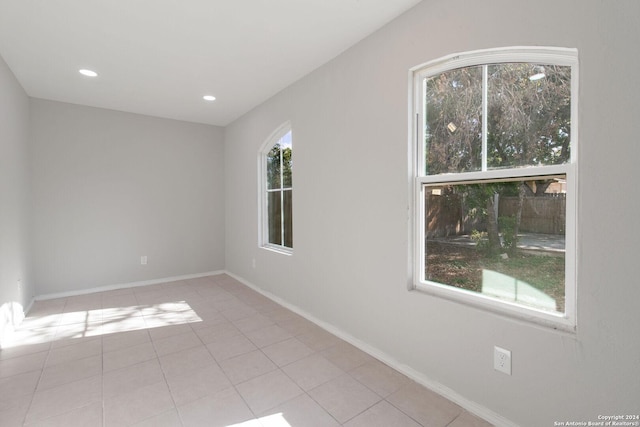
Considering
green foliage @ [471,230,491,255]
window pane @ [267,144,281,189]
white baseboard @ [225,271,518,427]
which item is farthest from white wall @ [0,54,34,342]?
green foliage @ [471,230,491,255]

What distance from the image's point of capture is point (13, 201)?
9.70 ft

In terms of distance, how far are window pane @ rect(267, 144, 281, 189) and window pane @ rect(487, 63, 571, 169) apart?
270 centimetres

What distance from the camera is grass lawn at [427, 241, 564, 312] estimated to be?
1512mm

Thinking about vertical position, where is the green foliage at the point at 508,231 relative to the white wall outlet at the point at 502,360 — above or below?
above

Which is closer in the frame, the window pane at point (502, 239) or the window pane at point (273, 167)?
the window pane at point (502, 239)

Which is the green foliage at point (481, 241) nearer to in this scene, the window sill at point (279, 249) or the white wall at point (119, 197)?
the window sill at point (279, 249)

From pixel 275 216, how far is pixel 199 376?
2241mm

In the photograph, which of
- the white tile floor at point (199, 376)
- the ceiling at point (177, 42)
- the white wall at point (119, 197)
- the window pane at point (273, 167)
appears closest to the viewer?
the white tile floor at point (199, 376)

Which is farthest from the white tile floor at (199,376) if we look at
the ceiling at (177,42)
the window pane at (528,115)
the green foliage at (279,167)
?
the ceiling at (177,42)

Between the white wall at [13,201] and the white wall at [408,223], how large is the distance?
2576 mm

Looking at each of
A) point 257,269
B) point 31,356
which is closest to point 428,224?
point 257,269

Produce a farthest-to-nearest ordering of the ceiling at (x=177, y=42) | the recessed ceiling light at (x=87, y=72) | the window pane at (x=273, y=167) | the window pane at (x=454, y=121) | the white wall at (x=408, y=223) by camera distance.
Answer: the window pane at (x=273, y=167)
the recessed ceiling light at (x=87, y=72)
the ceiling at (x=177, y=42)
the window pane at (x=454, y=121)
the white wall at (x=408, y=223)

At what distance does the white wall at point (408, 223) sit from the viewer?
125 centimetres

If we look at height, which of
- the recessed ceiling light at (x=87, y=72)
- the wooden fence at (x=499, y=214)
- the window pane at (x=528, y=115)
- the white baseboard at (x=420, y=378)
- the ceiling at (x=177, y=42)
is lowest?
the white baseboard at (x=420, y=378)
